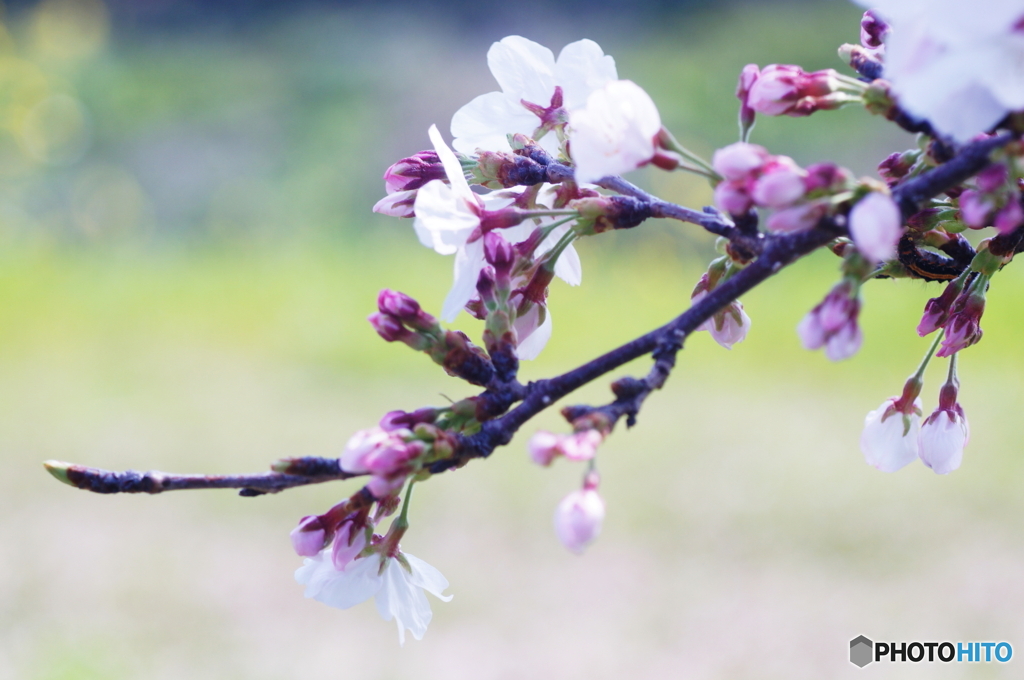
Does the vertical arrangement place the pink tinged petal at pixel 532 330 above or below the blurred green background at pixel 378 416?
below

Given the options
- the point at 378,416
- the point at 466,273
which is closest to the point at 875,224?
the point at 466,273

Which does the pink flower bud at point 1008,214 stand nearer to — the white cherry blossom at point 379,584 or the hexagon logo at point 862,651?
the white cherry blossom at point 379,584

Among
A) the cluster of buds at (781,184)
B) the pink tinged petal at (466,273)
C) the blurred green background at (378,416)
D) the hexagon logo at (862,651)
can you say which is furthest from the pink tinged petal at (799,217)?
the hexagon logo at (862,651)

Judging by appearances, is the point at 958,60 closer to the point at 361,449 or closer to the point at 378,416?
the point at 361,449

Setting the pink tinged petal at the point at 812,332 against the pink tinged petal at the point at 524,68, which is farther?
the pink tinged petal at the point at 524,68

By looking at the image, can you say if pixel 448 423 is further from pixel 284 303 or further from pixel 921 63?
pixel 284 303
